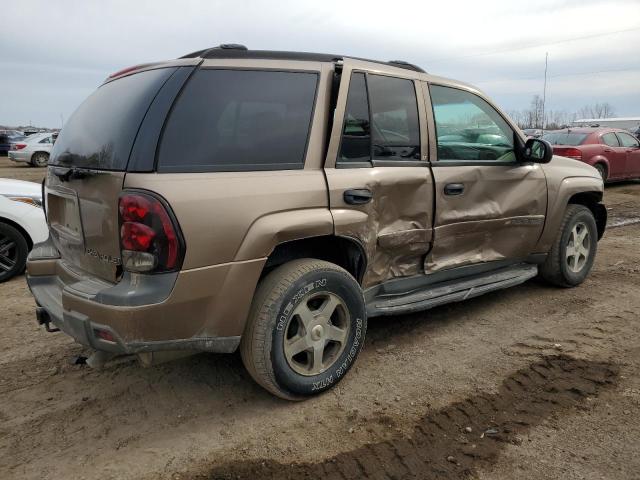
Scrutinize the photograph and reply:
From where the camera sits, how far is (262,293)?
2730 millimetres

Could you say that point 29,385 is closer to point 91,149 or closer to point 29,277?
point 29,277

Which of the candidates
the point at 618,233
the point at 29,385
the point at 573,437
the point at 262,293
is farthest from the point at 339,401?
the point at 618,233

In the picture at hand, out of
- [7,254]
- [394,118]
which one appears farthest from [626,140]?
[7,254]

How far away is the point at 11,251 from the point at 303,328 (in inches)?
159

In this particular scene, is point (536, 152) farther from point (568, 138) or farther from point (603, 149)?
point (603, 149)

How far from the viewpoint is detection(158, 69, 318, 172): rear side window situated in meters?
2.51

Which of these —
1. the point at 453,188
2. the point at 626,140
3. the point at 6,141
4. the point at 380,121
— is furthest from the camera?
the point at 6,141

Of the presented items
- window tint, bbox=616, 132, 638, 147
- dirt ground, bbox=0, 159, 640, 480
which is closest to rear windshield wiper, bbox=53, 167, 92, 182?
dirt ground, bbox=0, 159, 640, 480

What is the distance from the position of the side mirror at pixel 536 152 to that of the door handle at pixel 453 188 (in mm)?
849

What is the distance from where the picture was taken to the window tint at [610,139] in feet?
40.5

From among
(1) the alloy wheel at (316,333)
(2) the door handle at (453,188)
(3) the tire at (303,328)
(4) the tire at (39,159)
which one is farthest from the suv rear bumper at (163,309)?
(4) the tire at (39,159)

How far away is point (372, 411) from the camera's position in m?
2.85

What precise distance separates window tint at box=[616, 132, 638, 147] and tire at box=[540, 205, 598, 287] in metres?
9.56

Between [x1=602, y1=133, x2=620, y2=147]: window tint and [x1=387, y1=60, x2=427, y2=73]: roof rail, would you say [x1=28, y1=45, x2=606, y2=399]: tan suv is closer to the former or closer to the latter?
[x1=387, y1=60, x2=427, y2=73]: roof rail
